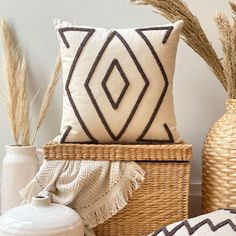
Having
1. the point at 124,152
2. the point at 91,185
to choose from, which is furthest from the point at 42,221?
the point at 124,152

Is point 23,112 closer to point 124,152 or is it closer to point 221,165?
point 124,152

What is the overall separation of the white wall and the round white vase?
0.78ft

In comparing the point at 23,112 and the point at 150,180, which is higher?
the point at 23,112

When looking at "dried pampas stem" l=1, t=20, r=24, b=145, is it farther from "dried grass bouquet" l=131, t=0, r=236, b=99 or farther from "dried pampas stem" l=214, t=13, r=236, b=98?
"dried pampas stem" l=214, t=13, r=236, b=98

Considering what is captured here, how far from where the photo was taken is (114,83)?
1.72 meters

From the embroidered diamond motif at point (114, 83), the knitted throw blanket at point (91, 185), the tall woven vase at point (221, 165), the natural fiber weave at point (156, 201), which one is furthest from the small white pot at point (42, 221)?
the tall woven vase at point (221, 165)

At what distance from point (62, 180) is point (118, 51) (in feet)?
1.60

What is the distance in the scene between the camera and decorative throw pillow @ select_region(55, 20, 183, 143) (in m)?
1.72

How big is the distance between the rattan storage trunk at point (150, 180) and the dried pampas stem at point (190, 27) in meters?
0.40

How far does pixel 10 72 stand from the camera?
2084 mm

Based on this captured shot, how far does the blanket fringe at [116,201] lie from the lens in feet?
5.49

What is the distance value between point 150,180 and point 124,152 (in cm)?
13

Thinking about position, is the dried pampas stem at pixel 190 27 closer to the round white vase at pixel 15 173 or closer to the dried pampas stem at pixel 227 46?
the dried pampas stem at pixel 227 46

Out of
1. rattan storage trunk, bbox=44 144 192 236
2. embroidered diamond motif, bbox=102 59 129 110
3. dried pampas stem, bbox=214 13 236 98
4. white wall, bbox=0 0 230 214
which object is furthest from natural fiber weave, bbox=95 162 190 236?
white wall, bbox=0 0 230 214
